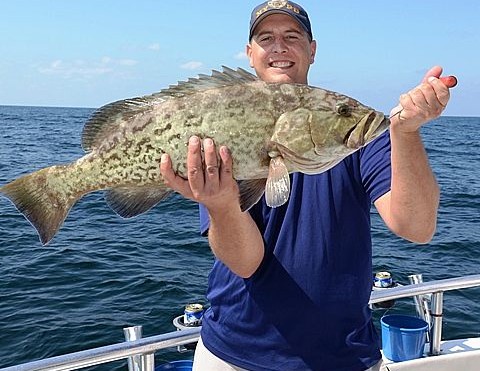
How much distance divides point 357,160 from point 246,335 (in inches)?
41.2

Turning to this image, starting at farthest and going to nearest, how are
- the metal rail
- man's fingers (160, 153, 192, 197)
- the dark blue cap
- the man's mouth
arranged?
the dark blue cap < the man's mouth < the metal rail < man's fingers (160, 153, 192, 197)

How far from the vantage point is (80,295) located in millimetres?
9953

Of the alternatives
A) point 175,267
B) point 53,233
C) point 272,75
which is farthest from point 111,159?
point 175,267

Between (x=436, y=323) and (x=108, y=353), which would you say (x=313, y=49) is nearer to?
(x=108, y=353)

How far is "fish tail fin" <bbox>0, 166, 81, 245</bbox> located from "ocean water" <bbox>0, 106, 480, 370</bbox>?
495cm

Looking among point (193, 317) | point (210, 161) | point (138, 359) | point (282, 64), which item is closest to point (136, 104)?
point (210, 161)

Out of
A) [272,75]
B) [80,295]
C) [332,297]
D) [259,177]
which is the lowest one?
[80,295]

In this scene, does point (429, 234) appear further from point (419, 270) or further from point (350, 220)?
point (419, 270)

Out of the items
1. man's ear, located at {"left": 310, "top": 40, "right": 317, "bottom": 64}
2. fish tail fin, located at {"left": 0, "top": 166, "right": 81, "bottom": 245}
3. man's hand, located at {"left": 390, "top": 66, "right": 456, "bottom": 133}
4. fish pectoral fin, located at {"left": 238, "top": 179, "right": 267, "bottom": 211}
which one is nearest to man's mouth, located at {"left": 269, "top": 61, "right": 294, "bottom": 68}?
man's ear, located at {"left": 310, "top": 40, "right": 317, "bottom": 64}

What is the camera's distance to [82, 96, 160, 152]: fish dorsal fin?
9.23 feet

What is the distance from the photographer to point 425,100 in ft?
7.49

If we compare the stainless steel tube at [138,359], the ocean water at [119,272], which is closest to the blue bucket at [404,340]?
the stainless steel tube at [138,359]

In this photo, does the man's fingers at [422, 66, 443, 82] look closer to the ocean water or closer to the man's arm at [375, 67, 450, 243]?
the man's arm at [375, 67, 450, 243]

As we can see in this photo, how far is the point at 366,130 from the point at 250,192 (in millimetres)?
619
